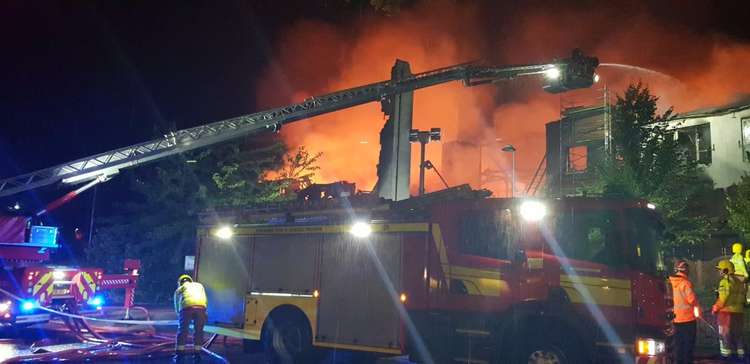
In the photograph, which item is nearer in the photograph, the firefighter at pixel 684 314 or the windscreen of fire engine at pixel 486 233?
the windscreen of fire engine at pixel 486 233

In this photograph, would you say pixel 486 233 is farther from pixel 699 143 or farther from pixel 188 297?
pixel 699 143

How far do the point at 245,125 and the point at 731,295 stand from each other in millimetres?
10091

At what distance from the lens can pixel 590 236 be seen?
6.50 meters

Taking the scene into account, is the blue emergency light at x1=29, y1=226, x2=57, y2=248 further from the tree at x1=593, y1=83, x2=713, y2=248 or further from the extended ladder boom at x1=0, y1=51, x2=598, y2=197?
the tree at x1=593, y1=83, x2=713, y2=248

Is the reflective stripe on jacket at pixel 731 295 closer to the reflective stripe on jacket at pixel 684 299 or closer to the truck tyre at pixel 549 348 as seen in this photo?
the reflective stripe on jacket at pixel 684 299

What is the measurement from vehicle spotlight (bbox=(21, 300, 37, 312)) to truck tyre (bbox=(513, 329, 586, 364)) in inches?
354

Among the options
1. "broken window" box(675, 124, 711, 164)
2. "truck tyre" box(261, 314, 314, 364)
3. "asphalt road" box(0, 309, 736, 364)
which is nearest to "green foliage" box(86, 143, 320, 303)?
"asphalt road" box(0, 309, 736, 364)

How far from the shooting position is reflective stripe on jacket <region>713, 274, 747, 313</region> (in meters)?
9.24

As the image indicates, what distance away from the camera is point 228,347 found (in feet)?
34.6

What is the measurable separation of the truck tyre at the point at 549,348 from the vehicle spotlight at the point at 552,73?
6825 mm

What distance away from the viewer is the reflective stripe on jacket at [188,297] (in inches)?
340

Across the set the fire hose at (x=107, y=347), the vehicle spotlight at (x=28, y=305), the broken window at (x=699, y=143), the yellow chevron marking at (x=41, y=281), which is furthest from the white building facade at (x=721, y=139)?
the vehicle spotlight at (x=28, y=305)

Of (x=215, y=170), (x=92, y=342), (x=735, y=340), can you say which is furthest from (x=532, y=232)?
(x=215, y=170)

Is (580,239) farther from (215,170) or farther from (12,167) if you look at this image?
(12,167)
